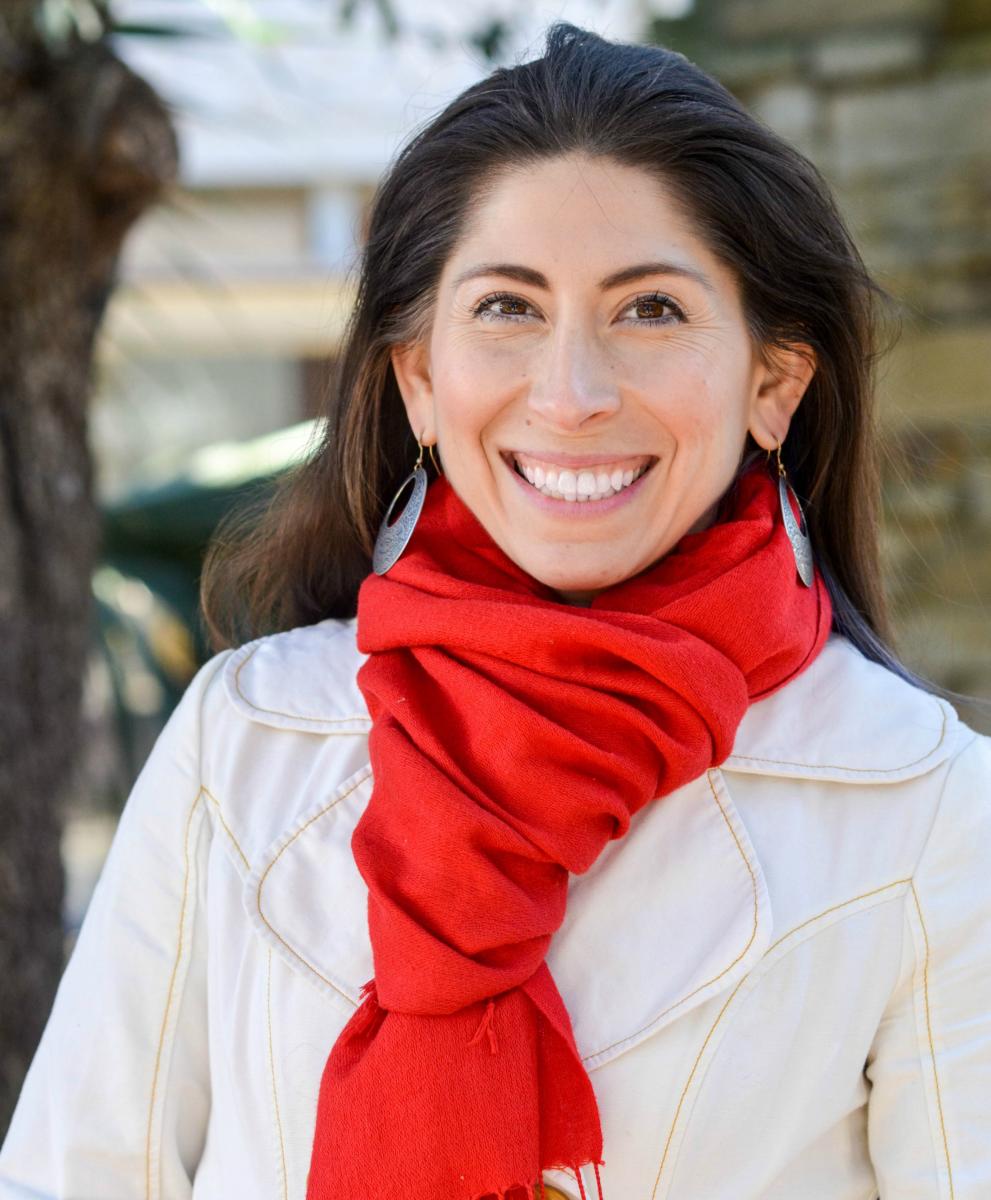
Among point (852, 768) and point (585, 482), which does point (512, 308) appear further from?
point (852, 768)

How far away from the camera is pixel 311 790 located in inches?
75.0

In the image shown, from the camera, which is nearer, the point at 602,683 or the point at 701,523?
the point at 602,683

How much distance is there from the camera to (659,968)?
175 cm

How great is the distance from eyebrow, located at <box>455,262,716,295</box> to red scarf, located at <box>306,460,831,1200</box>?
316 mm

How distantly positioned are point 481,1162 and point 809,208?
1.20 meters

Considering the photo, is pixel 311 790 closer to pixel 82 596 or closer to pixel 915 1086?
pixel 915 1086

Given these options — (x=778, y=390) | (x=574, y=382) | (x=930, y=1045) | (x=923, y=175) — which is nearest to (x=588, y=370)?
(x=574, y=382)

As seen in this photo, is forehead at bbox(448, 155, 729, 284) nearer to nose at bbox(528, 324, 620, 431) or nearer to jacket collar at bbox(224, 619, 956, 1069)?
nose at bbox(528, 324, 620, 431)

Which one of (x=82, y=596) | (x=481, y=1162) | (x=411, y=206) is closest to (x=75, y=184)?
(x=82, y=596)

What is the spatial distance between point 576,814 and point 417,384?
0.66m

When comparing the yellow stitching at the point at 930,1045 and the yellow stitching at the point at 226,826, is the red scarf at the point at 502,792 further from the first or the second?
the yellow stitching at the point at 930,1045

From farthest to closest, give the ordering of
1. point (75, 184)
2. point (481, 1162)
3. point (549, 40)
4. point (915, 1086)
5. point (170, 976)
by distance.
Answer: point (75, 184), point (549, 40), point (170, 976), point (915, 1086), point (481, 1162)

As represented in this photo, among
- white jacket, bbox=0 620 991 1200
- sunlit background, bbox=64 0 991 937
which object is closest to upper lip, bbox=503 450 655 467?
white jacket, bbox=0 620 991 1200

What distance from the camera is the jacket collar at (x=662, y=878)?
1.73 m
